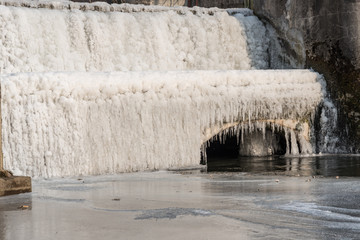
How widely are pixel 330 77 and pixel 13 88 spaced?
7.06 meters

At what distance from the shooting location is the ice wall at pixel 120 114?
402 inches

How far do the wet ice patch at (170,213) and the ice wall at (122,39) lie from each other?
7554 mm

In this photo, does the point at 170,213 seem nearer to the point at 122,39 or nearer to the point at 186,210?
the point at 186,210

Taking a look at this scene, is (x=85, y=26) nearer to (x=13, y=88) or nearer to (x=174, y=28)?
(x=174, y=28)

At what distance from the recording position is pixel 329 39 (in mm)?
15000

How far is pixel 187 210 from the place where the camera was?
20.3 feet

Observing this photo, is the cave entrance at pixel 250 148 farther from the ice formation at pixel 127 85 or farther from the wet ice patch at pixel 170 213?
the wet ice patch at pixel 170 213

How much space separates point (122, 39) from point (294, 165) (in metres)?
4.63

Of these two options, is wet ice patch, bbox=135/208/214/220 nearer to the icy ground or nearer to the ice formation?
the icy ground

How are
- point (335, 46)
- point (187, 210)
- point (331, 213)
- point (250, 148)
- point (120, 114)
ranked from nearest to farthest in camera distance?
point (331, 213)
point (187, 210)
point (120, 114)
point (335, 46)
point (250, 148)

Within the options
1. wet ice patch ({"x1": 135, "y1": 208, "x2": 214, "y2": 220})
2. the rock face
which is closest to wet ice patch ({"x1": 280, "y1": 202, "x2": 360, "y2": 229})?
wet ice patch ({"x1": 135, "y1": 208, "x2": 214, "y2": 220})

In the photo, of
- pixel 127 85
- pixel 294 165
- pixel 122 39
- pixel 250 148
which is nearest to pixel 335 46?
pixel 250 148

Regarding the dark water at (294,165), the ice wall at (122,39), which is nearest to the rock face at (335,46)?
the dark water at (294,165)

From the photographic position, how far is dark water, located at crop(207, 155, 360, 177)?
10.8m
